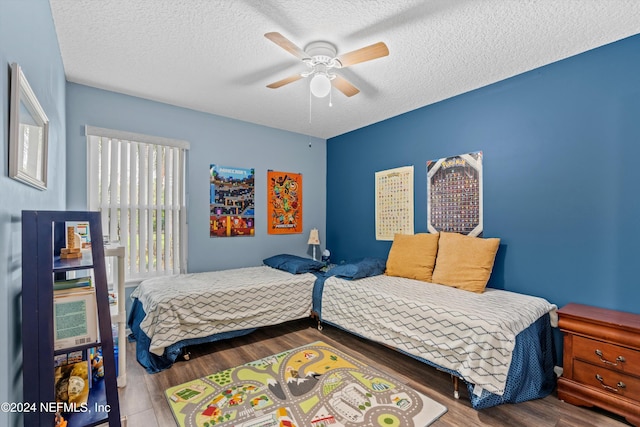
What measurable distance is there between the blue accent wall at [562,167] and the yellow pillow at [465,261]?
23cm

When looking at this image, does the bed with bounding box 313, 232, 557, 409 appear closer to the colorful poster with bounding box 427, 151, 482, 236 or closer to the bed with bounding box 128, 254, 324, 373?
the colorful poster with bounding box 427, 151, 482, 236

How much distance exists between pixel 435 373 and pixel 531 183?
5.91 ft

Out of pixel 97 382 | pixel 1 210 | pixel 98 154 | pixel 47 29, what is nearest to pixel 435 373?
pixel 97 382

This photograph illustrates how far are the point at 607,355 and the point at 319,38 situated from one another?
282cm

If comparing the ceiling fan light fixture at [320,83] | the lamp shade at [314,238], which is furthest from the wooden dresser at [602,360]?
the lamp shade at [314,238]

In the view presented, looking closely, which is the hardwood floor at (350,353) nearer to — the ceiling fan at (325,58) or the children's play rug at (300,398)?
the children's play rug at (300,398)

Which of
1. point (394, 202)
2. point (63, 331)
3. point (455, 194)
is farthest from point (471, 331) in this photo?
point (63, 331)

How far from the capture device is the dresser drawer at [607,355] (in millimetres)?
1805

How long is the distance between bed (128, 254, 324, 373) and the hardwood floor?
0.16 meters

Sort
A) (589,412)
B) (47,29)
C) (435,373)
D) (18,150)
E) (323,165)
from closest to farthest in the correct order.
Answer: (18,150), (47,29), (589,412), (435,373), (323,165)

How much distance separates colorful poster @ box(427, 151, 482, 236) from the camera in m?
2.91

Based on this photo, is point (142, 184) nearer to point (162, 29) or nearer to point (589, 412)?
point (162, 29)

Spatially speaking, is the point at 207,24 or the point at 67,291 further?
the point at 207,24

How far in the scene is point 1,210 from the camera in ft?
3.07
